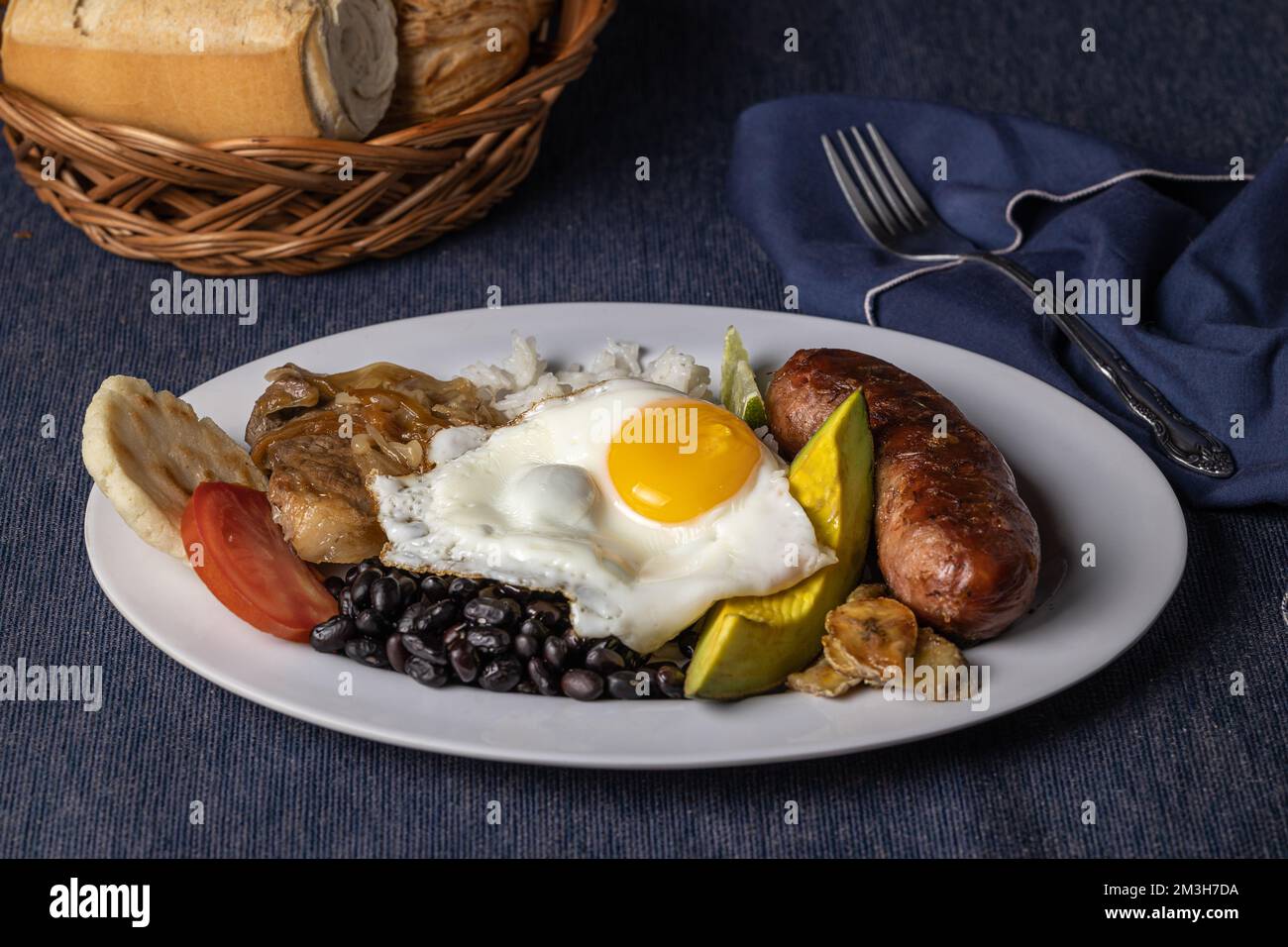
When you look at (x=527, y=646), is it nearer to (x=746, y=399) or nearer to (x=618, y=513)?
(x=618, y=513)

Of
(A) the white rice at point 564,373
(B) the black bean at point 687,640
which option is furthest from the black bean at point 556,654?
(A) the white rice at point 564,373

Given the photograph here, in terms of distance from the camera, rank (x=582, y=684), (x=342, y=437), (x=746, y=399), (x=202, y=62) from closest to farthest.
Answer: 1. (x=582, y=684)
2. (x=342, y=437)
3. (x=746, y=399)
4. (x=202, y=62)

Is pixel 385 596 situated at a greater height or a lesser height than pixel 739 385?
lesser

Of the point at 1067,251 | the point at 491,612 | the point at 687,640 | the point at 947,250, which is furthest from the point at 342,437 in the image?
the point at 1067,251

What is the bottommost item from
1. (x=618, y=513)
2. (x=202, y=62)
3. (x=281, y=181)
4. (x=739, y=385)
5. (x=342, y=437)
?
(x=618, y=513)

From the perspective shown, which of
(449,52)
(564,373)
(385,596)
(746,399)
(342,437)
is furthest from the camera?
(449,52)

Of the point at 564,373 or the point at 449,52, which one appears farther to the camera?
the point at 449,52
